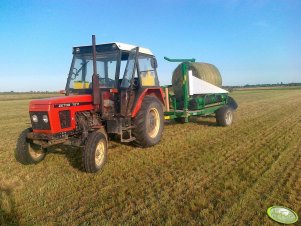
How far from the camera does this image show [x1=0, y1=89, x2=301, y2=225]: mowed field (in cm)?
375

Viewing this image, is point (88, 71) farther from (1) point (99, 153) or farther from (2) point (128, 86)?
(1) point (99, 153)

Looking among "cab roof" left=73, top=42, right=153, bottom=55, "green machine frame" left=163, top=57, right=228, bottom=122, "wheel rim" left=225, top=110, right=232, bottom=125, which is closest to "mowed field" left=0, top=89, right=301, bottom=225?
"green machine frame" left=163, top=57, right=228, bottom=122

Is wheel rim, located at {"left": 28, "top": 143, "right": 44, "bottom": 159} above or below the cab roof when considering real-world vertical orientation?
below

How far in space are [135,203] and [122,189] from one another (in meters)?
0.55

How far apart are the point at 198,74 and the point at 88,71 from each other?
5.32 meters

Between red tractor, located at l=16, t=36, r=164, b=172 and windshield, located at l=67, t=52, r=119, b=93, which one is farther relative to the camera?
windshield, located at l=67, t=52, r=119, b=93

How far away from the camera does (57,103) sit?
5.43m

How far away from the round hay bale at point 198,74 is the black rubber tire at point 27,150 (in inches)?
212

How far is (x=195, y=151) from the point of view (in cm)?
691

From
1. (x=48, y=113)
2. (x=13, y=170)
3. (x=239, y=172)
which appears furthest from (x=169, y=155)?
(x=13, y=170)

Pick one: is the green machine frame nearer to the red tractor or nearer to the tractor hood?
the red tractor

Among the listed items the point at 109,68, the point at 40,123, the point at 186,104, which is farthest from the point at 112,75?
the point at 186,104

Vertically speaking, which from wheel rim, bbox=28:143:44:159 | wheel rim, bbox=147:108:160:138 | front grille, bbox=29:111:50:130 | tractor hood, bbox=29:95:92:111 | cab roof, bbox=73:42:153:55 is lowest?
wheel rim, bbox=28:143:44:159

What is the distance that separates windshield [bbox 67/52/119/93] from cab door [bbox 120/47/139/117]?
27 cm
